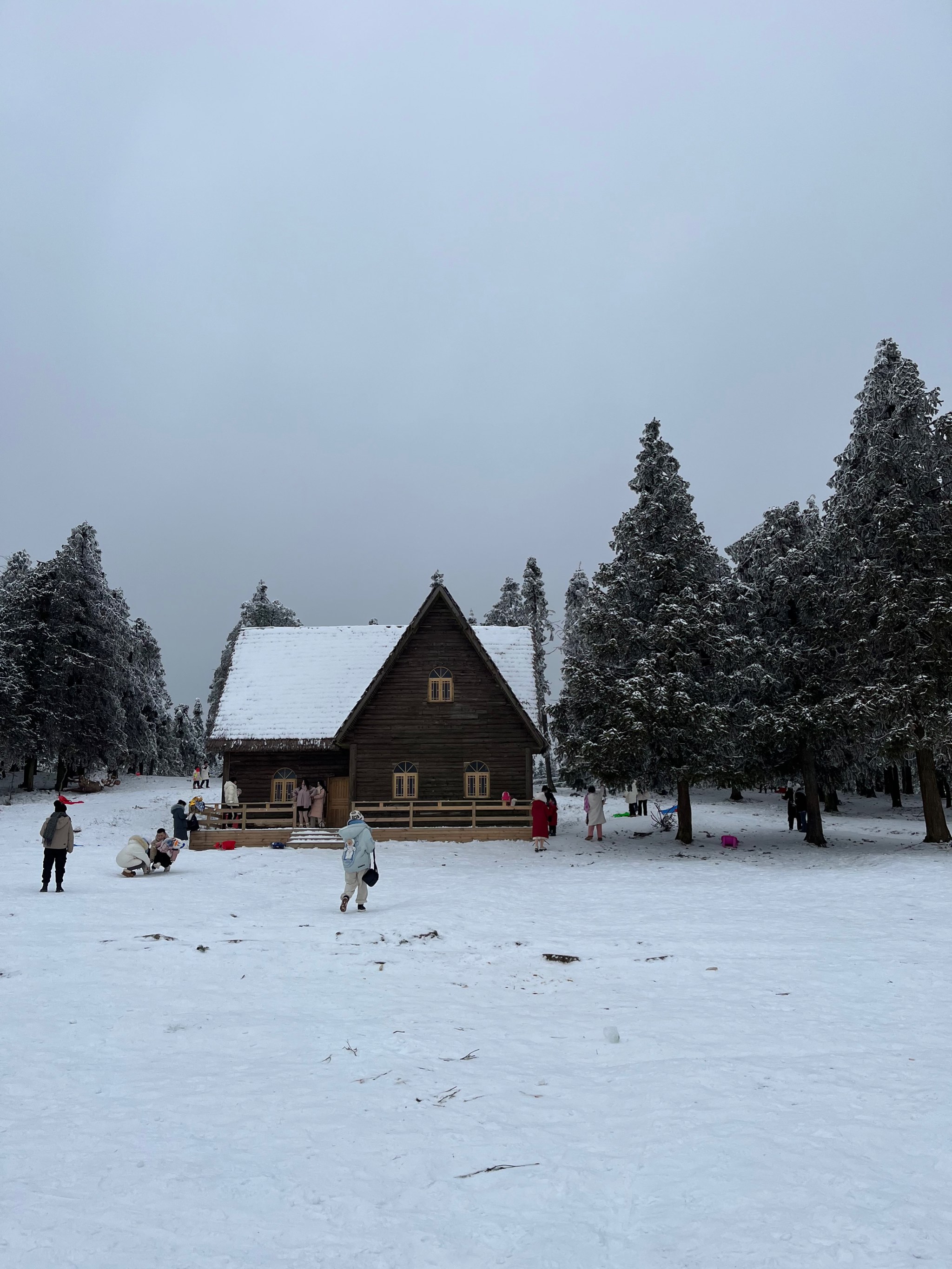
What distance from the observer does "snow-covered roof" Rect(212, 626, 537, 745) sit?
98.6 feet

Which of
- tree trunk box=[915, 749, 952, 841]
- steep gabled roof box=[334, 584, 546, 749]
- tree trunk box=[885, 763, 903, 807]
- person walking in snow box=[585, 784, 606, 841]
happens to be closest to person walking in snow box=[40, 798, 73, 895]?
steep gabled roof box=[334, 584, 546, 749]

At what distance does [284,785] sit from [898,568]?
22.7m

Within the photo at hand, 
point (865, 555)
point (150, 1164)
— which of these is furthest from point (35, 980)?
point (865, 555)

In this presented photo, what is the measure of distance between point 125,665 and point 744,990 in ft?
132

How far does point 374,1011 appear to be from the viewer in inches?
333

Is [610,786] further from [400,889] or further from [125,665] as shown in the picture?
[125,665]

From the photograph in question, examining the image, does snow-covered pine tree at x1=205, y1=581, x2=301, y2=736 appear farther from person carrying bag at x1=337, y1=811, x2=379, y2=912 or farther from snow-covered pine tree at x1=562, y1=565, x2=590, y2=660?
person carrying bag at x1=337, y1=811, x2=379, y2=912

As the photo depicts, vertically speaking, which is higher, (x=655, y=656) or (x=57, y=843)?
(x=655, y=656)

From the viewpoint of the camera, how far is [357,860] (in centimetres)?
1423

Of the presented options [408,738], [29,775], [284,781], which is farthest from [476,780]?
[29,775]

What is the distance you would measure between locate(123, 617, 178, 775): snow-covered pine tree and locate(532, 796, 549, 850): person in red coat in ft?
89.8

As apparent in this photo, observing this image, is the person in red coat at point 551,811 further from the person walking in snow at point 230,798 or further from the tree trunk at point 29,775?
the tree trunk at point 29,775

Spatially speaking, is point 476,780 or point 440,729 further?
point 440,729

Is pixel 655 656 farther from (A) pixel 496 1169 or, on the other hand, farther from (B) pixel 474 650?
(A) pixel 496 1169
